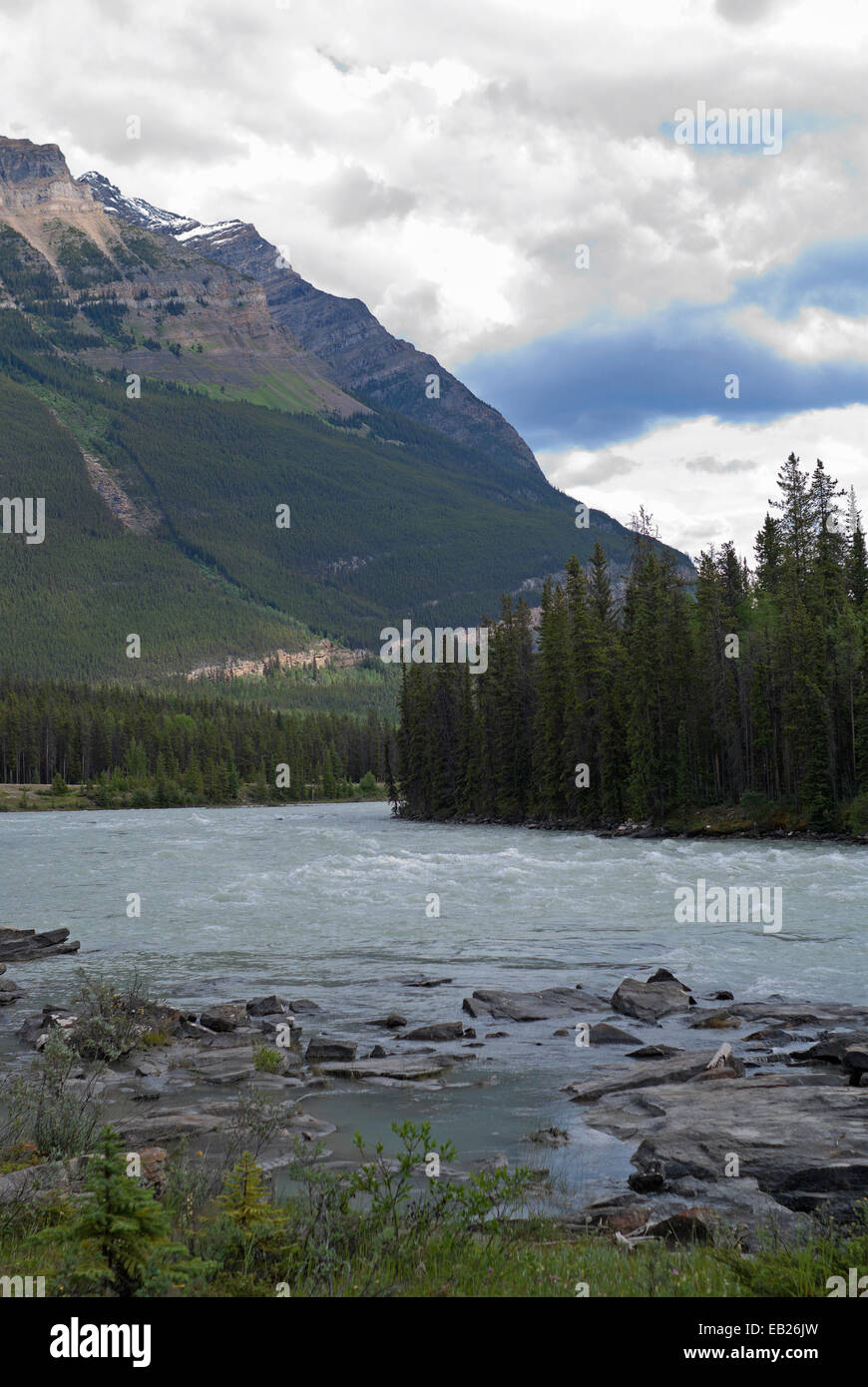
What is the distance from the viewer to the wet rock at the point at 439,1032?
55.3ft

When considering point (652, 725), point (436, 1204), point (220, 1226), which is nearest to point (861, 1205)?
point (436, 1204)

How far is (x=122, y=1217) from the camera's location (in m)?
6.36

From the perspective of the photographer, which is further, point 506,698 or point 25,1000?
point 506,698

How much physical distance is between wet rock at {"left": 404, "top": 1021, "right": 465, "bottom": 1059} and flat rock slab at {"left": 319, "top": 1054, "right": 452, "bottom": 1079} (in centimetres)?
134

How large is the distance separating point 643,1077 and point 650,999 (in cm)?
478

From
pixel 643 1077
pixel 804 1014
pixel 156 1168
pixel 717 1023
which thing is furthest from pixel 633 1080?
pixel 156 1168

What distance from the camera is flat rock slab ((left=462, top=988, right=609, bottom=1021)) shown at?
1825cm

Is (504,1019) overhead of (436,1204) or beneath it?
beneath

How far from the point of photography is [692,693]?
73.7 metres

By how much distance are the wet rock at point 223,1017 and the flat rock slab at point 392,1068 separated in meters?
2.96
